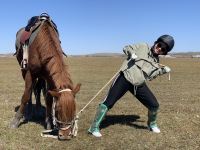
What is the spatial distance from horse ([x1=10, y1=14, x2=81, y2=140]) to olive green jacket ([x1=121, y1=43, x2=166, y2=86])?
4.31 feet

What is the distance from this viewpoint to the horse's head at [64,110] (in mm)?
7230

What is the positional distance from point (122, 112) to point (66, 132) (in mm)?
4078

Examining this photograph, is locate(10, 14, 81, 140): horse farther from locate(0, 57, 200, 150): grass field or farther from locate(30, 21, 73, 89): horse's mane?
locate(0, 57, 200, 150): grass field

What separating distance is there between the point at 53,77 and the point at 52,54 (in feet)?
1.89

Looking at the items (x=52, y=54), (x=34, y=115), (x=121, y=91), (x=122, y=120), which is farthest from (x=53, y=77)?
(x=34, y=115)

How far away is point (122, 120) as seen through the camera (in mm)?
10211

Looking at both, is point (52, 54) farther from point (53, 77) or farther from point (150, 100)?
point (150, 100)

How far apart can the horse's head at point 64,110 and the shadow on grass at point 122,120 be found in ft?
6.33

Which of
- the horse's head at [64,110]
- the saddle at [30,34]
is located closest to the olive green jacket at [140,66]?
the horse's head at [64,110]

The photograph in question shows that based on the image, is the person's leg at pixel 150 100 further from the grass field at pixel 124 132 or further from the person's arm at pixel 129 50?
the person's arm at pixel 129 50

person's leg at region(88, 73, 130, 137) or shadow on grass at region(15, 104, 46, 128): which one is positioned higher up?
person's leg at region(88, 73, 130, 137)

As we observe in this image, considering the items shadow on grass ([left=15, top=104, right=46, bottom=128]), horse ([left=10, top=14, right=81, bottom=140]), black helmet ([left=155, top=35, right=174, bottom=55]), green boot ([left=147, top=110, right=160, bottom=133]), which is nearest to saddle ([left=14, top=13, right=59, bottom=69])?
horse ([left=10, top=14, right=81, bottom=140])

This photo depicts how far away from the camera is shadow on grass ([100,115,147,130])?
958 centimetres

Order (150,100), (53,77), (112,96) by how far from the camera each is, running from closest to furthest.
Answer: (53,77), (112,96), (150,100)
